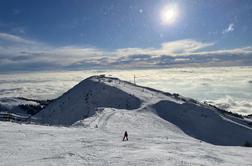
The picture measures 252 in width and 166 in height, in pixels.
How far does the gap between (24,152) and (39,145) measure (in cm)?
356

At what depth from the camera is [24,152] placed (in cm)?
2567

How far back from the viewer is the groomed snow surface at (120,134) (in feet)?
82.6

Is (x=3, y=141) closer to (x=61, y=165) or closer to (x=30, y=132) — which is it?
(x=30, y=132)

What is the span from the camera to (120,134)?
4481 centimetres

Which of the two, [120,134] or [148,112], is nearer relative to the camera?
[120,134]

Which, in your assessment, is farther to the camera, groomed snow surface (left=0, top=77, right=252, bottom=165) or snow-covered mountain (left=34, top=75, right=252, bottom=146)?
snow-covered mountain (left=34, top=75, right=252, bottom=146)

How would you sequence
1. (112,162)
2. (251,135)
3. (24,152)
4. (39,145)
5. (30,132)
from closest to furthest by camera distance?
(112,162)
(24,152)
(39,145)
(30,132)
(251,135)

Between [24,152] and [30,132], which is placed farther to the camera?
[30,132]

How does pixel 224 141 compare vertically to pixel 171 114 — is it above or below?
below

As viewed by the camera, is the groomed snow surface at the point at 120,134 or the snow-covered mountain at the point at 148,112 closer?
the groomed snow surface at the point at 120,134

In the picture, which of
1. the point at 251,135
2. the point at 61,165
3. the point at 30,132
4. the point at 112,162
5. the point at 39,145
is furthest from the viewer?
the point at 251,135

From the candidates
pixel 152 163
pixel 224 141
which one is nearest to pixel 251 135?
pixel 224 141

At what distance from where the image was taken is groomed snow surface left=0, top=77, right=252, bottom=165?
2519 centimetres

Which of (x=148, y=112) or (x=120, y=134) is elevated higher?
(x=148, y=112)
